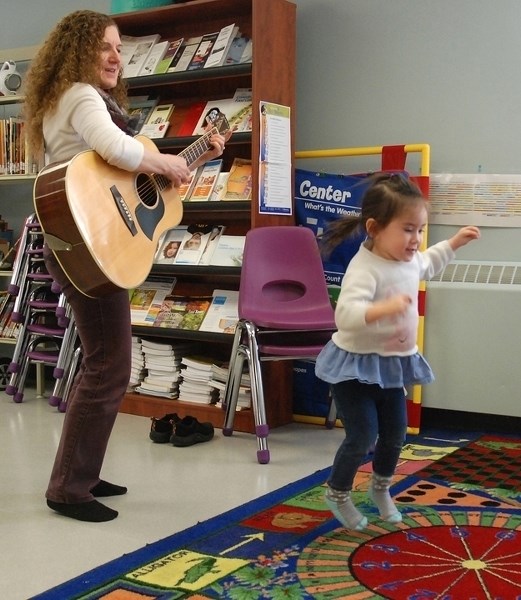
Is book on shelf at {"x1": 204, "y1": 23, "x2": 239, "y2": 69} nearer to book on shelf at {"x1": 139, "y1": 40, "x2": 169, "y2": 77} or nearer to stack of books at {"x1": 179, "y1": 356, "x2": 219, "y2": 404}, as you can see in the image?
book on shelf at {"x1": 139, "y1": 40, "x2": 169, "y2": 77}

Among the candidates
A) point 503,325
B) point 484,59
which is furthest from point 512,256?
point 484,59

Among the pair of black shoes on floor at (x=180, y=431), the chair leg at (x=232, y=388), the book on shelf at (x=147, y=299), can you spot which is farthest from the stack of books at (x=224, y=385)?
the book on shelf at (x=147, y=299)

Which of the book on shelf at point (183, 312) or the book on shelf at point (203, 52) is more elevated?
the book on shelf at point (203, 52)

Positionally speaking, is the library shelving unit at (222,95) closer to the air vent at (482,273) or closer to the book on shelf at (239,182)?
the book on shelf at (239,182)

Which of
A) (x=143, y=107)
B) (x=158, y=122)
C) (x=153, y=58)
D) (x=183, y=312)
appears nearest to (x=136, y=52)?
(x=153, y=58)

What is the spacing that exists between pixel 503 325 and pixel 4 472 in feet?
6.97

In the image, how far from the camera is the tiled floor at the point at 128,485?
2166mm

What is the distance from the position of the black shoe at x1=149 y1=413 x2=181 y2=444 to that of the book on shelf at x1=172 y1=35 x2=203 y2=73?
5.35 feet

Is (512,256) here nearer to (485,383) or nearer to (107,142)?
(485,383)

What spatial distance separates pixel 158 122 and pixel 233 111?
0.46 meters

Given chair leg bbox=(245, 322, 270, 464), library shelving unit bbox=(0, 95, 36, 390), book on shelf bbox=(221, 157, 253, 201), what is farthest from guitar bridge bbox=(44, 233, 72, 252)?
library shelving unit bbox=(0, 95, 36, 390)

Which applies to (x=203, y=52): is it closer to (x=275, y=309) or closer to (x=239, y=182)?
(x=239, y=182)

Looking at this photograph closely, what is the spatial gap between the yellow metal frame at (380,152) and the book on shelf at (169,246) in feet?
2.25

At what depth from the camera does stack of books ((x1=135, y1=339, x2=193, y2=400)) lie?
3.93 meters
